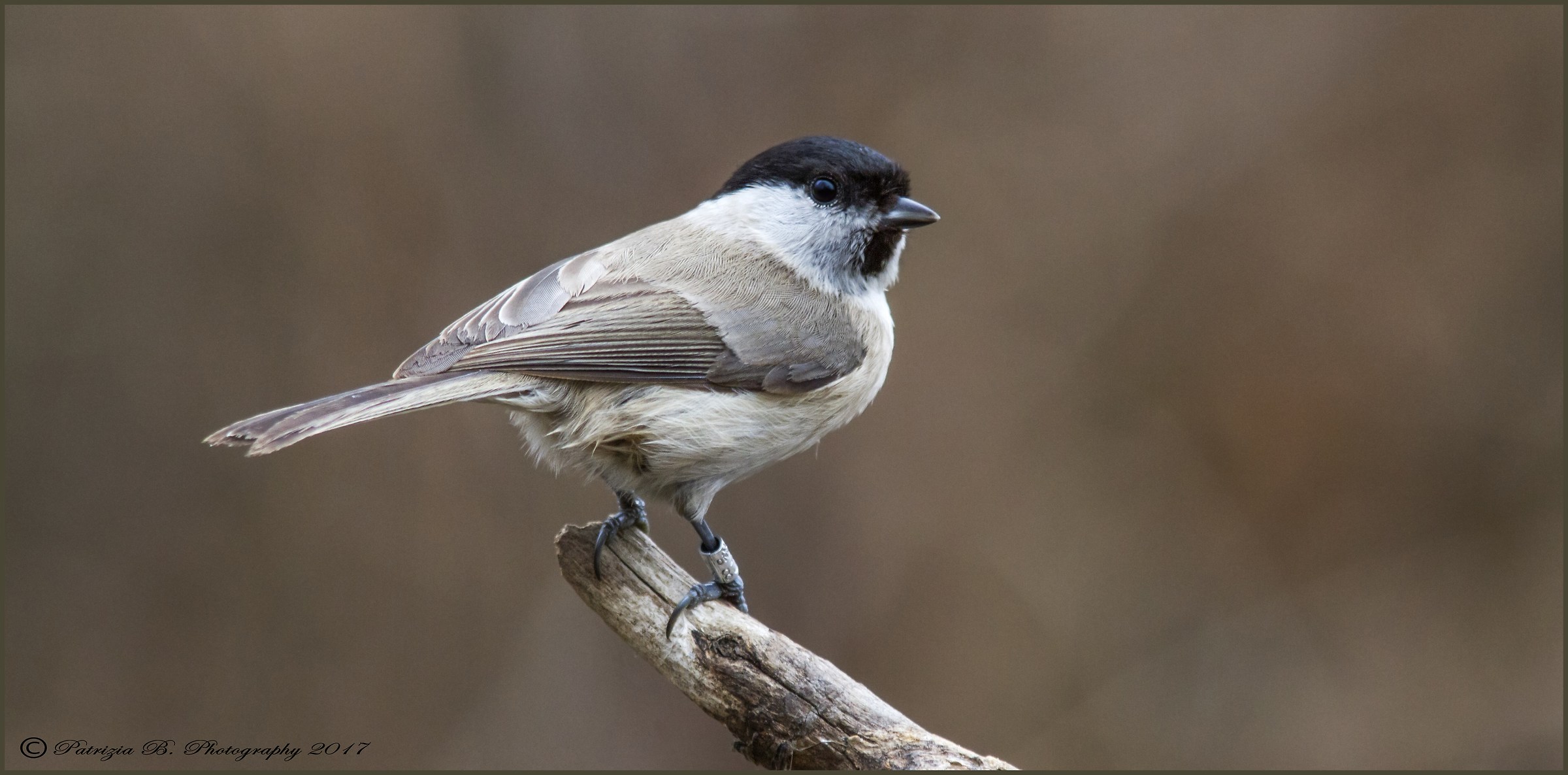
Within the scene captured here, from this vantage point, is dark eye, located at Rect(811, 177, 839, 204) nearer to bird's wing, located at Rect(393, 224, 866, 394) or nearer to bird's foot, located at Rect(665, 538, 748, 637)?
bird's wing, located at Rect(393, 224, 866, 394)

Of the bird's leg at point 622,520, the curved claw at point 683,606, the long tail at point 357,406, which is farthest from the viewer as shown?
the bird's leg at point 622,520

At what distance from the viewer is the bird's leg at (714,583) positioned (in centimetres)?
249

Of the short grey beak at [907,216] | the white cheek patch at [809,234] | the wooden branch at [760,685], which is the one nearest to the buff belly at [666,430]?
the wooden branch at [760,685]

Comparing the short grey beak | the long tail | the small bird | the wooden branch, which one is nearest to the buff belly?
the small bird

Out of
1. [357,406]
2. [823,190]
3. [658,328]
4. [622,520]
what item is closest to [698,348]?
[658,328]

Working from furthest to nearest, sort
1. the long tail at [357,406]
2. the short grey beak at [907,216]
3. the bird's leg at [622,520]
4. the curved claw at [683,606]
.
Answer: the short grey beak at [907,216] → the bird's leg at [622,520] → the curved claw at [683,606] → the long tail at [357,406]

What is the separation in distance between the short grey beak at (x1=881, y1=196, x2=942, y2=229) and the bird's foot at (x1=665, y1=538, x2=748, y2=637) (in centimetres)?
100

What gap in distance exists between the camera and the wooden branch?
2.21 m

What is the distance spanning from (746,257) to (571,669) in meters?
2.24

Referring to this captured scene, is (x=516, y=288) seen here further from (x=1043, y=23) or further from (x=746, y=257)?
(x=1043, y=23)

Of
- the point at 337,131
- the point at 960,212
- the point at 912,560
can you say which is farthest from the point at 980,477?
the point at 337,131

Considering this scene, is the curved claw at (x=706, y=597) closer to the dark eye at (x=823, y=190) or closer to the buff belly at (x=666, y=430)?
the buff belly at (x=666, y=430)

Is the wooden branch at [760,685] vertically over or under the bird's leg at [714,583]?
under

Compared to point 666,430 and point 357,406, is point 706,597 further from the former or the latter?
point 357,406
